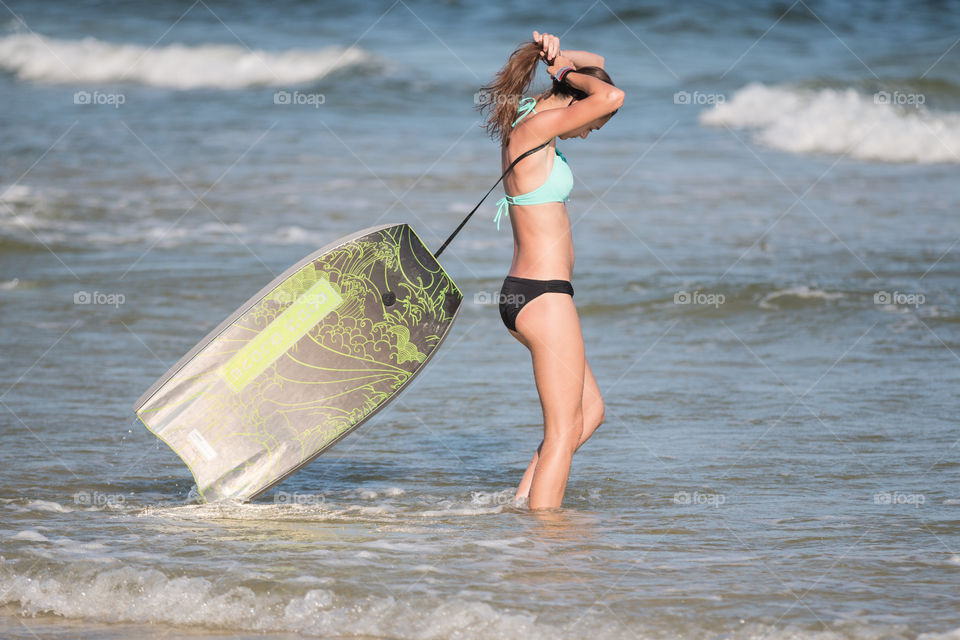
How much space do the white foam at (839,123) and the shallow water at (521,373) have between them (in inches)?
2.5

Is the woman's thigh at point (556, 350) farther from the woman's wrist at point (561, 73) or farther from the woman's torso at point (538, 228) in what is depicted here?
the woman's wrist at point (561, 73)

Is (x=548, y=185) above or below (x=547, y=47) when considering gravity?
below

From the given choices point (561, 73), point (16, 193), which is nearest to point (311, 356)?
point (561, 73)

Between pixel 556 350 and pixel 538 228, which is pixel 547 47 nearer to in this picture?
pixel 538 228

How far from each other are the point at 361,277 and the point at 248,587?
130 centimetres

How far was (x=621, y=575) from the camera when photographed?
3.43 m

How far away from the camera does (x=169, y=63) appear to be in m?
21.6

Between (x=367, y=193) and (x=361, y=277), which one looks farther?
(x=367, y=193)

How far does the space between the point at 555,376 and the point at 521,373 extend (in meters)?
2.73

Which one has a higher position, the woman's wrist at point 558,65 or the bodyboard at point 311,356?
the woman's wrist at point 558,65

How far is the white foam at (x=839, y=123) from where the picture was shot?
47.1 ft

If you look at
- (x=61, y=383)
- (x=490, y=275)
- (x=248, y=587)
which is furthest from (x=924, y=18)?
(x=248, y=587)

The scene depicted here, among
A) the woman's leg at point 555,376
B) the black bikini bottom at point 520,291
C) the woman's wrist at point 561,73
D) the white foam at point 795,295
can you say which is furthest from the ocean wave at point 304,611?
the white foam at point 795,295

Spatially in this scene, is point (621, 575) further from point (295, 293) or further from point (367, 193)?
point (367, 193)
